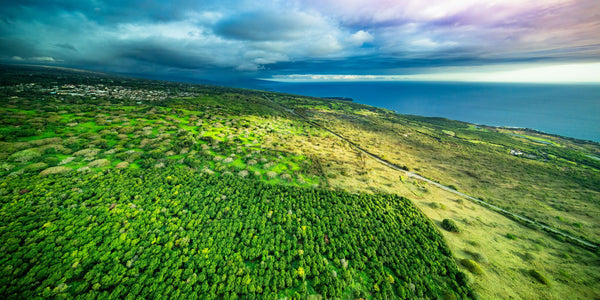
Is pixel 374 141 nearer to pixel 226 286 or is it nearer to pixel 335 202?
pixel 335 202

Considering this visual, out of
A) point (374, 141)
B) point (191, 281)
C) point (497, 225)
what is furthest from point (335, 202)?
point (374, 141)

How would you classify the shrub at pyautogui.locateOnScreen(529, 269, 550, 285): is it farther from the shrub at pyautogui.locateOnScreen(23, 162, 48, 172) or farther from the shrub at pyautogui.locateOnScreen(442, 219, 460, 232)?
the shrub at pyautogui.locateOnScreen(23, 162, 48, 172)

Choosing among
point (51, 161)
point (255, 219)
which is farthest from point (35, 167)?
point (255, 219)

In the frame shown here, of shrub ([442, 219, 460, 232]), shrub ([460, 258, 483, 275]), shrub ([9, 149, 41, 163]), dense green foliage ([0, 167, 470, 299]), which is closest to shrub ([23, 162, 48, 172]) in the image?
dense green foliage ([0, 167, 470, 299])

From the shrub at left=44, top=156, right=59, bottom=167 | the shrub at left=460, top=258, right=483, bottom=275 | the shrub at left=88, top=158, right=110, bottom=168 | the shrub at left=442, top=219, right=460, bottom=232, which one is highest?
the shrub at left=44, top=156, right=59, bottom=167

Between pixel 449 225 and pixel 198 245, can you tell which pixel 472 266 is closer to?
pixel 449 225
